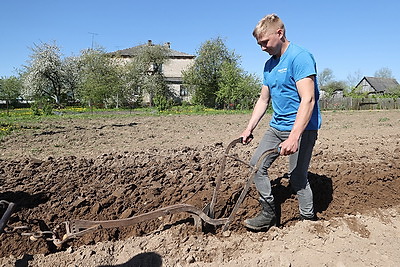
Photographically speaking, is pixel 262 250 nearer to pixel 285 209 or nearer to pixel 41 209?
pixel 285 209

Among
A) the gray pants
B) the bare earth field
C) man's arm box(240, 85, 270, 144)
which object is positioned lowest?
the bare earth field

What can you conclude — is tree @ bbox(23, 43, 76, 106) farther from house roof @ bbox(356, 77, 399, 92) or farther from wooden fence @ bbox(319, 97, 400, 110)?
house roof @ bbox(356, 77, 399, 92)

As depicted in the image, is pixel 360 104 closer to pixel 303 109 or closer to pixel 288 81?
pixel 288 81

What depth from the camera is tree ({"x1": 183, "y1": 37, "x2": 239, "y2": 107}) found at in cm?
4031

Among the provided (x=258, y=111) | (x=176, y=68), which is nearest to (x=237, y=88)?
(x=176, y=68)

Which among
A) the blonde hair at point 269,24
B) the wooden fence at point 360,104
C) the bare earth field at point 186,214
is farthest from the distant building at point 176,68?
the blonde hair at point 269,24

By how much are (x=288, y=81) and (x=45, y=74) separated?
42.2m

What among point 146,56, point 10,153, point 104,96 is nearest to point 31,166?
point 10,153

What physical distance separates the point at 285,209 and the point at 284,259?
1.06 metres

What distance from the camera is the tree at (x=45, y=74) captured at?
38.8 metres

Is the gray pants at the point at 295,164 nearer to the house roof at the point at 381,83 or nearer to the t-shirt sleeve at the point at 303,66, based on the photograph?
the t-shirt sleeve at the point at 303,66

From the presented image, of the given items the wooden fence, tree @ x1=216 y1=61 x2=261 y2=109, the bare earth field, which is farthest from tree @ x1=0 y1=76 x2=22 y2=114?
the bare earth field

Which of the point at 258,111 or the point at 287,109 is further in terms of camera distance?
the point at 258,111

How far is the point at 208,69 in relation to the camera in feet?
133
